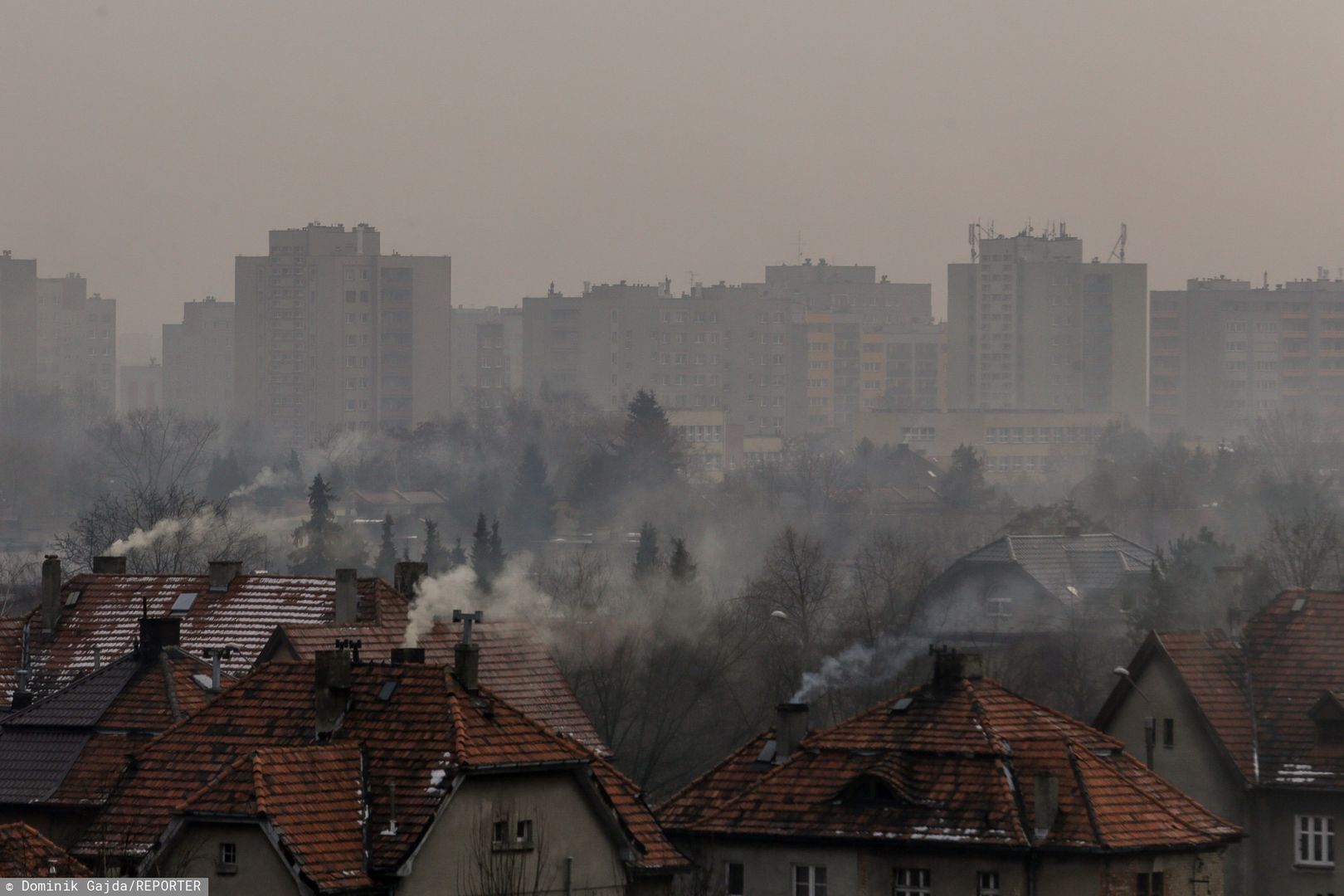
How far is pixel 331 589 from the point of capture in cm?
5203

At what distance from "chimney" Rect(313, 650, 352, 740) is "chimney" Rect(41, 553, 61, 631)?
1735 cm

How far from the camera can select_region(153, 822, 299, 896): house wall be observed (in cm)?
3234

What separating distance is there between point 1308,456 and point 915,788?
159840mm

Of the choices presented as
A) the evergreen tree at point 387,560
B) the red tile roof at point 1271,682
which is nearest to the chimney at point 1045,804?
the red tile roof at point 1271,682

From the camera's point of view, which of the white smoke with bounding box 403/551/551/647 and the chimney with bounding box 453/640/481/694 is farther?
the white smoke with bounding box 403/551/551/647

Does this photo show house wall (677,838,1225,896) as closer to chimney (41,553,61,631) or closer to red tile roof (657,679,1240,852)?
red tile roof (657,679,1240,852)

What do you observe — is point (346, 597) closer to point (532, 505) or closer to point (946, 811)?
point (946, 811)

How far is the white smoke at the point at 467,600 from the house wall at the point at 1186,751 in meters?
10.8

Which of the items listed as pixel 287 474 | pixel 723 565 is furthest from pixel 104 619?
pixel 287 474

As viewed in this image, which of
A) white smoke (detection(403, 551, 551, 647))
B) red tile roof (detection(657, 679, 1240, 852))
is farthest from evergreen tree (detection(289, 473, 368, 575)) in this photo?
red tile roof (detection(657, 679, 1240, 852))

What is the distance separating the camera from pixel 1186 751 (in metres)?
47.7

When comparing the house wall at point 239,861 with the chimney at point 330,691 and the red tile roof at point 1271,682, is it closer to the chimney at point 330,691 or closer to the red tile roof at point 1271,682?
the chimney at point 330,691

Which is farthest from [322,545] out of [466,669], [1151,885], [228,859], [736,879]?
[228,859]

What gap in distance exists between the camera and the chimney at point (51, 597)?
174 ft
